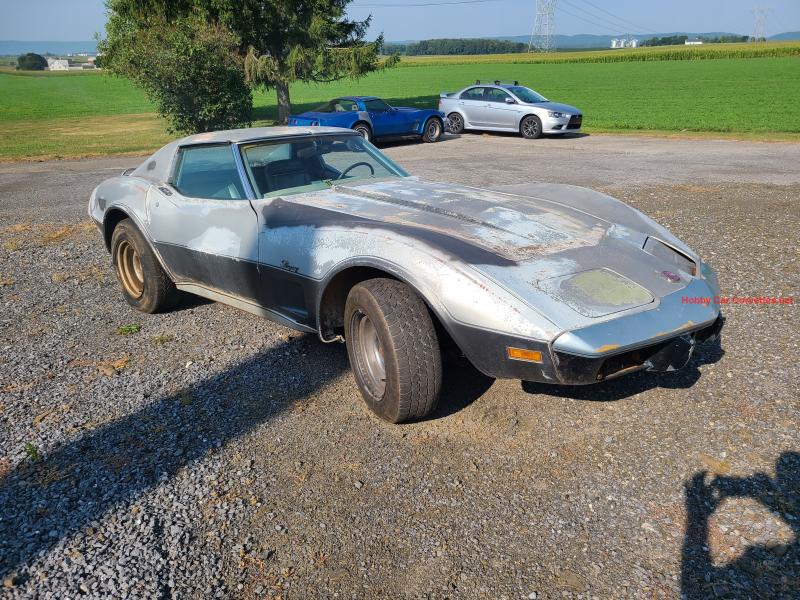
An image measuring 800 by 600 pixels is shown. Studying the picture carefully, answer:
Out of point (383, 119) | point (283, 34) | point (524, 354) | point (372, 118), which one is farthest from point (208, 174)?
point (283, 34)

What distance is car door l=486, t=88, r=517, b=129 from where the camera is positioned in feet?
57.9

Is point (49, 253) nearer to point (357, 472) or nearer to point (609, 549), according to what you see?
point (357, 472)

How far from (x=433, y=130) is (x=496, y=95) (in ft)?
7.28

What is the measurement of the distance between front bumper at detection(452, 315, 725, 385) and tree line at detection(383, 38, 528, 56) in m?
131

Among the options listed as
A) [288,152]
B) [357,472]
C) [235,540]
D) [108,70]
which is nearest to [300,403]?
[357,472]

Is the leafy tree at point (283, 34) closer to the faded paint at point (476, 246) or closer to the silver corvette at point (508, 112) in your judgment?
the silver corvette at point (508, 112)

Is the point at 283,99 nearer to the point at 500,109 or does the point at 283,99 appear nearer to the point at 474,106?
the point at 474,106

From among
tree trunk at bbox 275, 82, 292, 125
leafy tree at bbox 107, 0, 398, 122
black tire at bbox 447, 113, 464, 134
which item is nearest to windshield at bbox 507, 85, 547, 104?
black tire at bbox 447, 113, 464, 134

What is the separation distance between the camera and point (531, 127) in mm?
17406

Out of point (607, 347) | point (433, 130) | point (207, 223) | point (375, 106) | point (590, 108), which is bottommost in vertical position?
point (590, 108)

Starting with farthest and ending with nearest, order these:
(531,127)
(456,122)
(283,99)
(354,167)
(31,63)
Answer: (31,63) → (283,99) → (456,122) → (531,127) → (354,167)

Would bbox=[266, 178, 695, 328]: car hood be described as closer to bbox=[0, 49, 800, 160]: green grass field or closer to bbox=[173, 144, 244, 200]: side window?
bbox=[173, 144, 244, 200]: side window

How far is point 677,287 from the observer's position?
3.15 metres

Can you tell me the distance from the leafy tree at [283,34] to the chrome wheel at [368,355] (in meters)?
19.0
